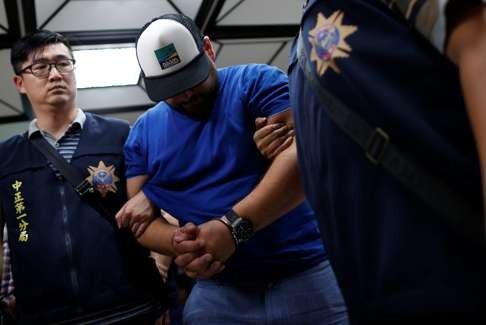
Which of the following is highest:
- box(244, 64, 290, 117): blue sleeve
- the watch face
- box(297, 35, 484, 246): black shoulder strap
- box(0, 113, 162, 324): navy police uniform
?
box(297, 35, 484, 246): black shoulder strap

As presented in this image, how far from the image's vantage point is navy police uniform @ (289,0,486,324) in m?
0.59

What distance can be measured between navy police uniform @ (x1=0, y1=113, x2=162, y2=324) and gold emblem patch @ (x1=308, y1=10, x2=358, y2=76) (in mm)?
1377

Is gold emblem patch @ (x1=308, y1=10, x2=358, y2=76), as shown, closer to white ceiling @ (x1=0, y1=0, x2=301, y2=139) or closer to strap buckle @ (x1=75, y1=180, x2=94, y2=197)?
strap buckle @ (x1=75, y1=180, x2=94, y2=197)

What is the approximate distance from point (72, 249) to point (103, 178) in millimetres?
303

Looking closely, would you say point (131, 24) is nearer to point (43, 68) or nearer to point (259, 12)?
point (259, 12)

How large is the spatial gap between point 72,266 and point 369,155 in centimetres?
149

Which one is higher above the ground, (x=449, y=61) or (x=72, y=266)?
(x=449, y=61)

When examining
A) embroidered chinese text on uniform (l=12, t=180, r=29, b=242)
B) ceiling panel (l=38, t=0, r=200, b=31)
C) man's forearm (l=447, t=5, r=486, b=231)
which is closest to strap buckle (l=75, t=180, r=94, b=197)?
embroidered chinese text on uniform (l=12, t=180, r=29, b=242)

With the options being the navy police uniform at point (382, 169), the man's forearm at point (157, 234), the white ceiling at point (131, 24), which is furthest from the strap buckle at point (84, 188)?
the white ceiling at point (131, 24)

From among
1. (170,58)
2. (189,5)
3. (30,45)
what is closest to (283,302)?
(170,58)

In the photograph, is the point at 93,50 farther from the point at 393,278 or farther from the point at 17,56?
the point at 393,278

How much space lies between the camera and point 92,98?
5.85 meters

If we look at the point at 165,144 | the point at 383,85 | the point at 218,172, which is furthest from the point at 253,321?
the point at 383,85

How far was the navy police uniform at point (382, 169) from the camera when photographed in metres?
0.59
